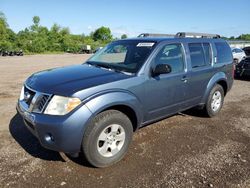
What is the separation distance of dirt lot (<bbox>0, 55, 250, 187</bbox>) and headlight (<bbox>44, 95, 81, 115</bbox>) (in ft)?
2.96

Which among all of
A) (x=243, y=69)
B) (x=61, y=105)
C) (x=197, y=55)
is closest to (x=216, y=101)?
(x=197, y=55)

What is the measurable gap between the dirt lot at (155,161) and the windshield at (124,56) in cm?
138

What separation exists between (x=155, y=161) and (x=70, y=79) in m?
1.77

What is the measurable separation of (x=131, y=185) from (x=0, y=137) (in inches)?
108

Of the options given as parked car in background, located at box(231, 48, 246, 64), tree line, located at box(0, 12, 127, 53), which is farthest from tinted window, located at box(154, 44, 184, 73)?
tree line, located at box(0, 12, 127, 53)

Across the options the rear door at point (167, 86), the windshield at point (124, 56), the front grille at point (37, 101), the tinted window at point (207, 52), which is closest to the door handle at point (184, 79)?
the rear door at point (167, 86)

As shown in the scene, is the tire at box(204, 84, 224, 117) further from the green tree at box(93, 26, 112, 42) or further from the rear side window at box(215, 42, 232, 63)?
the green tree at box(93, 26, 112, 42)

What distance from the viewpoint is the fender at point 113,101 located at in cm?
349

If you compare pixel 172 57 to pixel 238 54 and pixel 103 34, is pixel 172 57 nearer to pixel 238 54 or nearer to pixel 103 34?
pixel 238 54

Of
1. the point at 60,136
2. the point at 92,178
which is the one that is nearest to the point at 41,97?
the point at 60,136

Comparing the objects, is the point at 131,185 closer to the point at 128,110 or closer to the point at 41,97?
the point at 128,110

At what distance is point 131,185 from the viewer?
340cm

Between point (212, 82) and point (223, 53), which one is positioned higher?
point (223, 53)

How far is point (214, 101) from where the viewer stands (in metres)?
6.17
